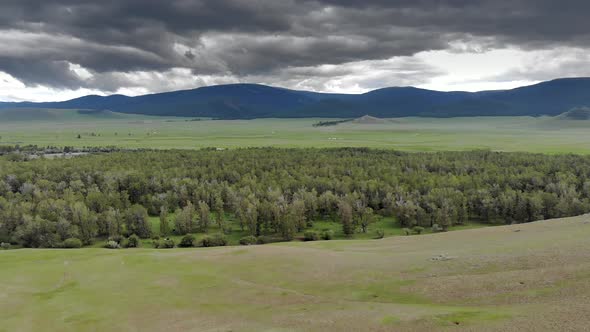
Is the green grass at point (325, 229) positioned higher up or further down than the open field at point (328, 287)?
further down

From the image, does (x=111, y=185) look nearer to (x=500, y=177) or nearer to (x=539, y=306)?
(x=500, y=177)

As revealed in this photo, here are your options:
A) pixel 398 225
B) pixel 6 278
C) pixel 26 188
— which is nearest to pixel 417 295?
pixel 6 278

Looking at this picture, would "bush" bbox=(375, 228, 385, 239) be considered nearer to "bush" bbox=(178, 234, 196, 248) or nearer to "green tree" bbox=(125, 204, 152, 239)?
"bush" bbox=(178, 234, 196, 248)

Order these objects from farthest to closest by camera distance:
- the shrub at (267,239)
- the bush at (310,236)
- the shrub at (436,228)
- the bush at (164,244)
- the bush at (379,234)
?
the shrub at (436,228)
the bush at (379,234)
the bush at (310,236)
the shrub at (267,239)
the bush at (164,244)

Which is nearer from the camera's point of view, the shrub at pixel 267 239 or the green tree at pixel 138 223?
the shrub at pixel 267 239

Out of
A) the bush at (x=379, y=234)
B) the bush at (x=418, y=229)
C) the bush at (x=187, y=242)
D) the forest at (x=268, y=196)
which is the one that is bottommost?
the bush at (x=187, y=242)

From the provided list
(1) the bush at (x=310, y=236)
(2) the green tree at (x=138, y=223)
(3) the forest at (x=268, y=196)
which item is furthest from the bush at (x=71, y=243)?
(1) the bush at (x=310, y=236)

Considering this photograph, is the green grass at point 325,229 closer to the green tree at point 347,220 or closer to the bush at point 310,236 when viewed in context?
the green tree at point 347,220

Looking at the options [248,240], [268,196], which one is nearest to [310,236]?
[248,240]
